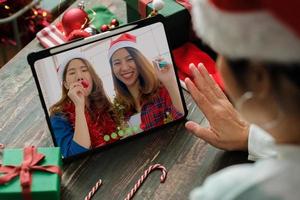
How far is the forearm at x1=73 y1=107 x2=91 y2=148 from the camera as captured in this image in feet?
3.10

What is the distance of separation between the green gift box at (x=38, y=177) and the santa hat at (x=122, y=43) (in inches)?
8.8

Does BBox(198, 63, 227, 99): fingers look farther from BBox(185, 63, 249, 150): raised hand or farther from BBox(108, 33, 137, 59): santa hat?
BBox(108, 33, 137, 59): santa hat

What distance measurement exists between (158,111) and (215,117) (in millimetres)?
116

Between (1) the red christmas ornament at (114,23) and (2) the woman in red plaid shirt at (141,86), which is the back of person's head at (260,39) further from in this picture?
(1) the red christmas ornament at (114,23)

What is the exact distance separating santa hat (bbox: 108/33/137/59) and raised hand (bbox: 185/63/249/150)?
141mm

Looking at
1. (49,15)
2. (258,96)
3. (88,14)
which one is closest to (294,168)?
(258,96)

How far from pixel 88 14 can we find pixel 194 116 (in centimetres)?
41

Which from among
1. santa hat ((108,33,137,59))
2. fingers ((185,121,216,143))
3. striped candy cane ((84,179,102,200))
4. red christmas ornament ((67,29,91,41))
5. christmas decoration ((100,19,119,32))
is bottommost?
striped candy cane ((84,179,102,200))

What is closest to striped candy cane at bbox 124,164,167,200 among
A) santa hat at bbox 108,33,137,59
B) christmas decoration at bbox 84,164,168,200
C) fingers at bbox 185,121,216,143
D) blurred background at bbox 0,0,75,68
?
christmas decoration at bbox 84,164,168,200

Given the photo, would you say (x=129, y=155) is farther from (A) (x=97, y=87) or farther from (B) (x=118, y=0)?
(B) (x=118, y=0)

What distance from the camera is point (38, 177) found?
85cm

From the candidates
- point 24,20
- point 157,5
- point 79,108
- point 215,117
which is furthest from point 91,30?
point 24,20

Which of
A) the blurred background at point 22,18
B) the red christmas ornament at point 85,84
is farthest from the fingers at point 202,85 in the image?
the blurred background at point 22,18

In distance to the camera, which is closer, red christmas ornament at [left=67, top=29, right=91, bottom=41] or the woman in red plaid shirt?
the woman in red plaid shirt
